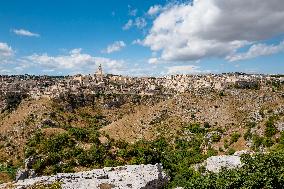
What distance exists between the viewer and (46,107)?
128 meters

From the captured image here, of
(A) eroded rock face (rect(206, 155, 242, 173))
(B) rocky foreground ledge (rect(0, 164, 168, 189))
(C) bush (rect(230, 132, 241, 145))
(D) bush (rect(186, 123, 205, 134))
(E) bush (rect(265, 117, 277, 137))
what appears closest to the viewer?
(B) rocky foreground ledge (rect(0, 164, 168, 189))

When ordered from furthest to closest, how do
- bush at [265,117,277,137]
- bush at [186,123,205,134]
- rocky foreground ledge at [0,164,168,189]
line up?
bush at [186,123,205,134]
bush at [265,117,277,137]
rocky foreground ledge at [0,164,168,189]

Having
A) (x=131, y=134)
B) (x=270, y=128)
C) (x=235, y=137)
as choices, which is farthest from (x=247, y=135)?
(x=131, y=134)

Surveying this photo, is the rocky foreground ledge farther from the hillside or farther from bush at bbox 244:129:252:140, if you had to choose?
bush at bbox 244:129:252:140

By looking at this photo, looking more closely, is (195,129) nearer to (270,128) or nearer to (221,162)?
(270,128)

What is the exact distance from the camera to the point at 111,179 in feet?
130

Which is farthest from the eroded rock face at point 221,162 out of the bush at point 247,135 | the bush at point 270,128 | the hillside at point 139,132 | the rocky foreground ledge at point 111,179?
the bush at point 247,135

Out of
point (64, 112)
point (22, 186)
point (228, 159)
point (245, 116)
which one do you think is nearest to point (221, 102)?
point (245, 116)

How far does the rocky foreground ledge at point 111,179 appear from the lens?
3738cm

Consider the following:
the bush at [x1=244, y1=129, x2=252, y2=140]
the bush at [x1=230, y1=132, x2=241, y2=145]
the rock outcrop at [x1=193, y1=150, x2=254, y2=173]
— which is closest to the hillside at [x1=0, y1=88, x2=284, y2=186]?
the bush at [x1=244, y1=129, x2=252, y2=140]

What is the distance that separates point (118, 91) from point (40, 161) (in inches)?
3890

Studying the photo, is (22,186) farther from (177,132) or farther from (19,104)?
(19,104)

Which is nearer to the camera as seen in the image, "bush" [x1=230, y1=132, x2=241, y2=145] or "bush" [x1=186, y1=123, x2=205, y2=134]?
"bush" [x1=230, y1=132, x2=241, y2=145]

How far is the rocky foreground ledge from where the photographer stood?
37375mm
